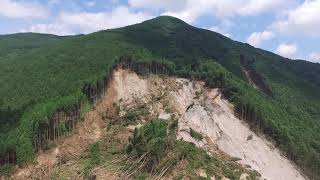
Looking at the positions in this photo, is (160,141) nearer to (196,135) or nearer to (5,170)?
(196,135)

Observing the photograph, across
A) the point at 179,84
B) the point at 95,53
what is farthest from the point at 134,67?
the point at 95,53

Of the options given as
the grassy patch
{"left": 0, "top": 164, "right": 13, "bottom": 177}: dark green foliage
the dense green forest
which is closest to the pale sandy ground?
the dense green forest

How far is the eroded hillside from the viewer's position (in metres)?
121

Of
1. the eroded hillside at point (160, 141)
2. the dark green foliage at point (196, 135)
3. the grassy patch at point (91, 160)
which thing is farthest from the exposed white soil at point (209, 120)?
the grassy patch at point (91, 160)

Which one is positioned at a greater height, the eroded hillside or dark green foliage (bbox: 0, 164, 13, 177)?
the eroded hillside

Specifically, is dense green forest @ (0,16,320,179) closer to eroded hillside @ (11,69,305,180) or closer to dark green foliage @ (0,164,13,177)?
dark green foliage @ (0,164,13,177)

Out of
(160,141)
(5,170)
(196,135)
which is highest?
(160,141)

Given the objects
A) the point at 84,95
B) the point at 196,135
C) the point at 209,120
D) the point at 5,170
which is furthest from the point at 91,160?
the point at 209,120

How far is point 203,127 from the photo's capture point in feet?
491

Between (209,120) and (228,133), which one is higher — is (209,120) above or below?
above

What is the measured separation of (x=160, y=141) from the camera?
12219 cm

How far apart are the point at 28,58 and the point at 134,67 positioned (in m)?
50.2

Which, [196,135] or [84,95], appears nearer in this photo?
[196,135]

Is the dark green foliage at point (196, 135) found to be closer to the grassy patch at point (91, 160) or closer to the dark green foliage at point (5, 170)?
the grassy patch at point (91, 160)
